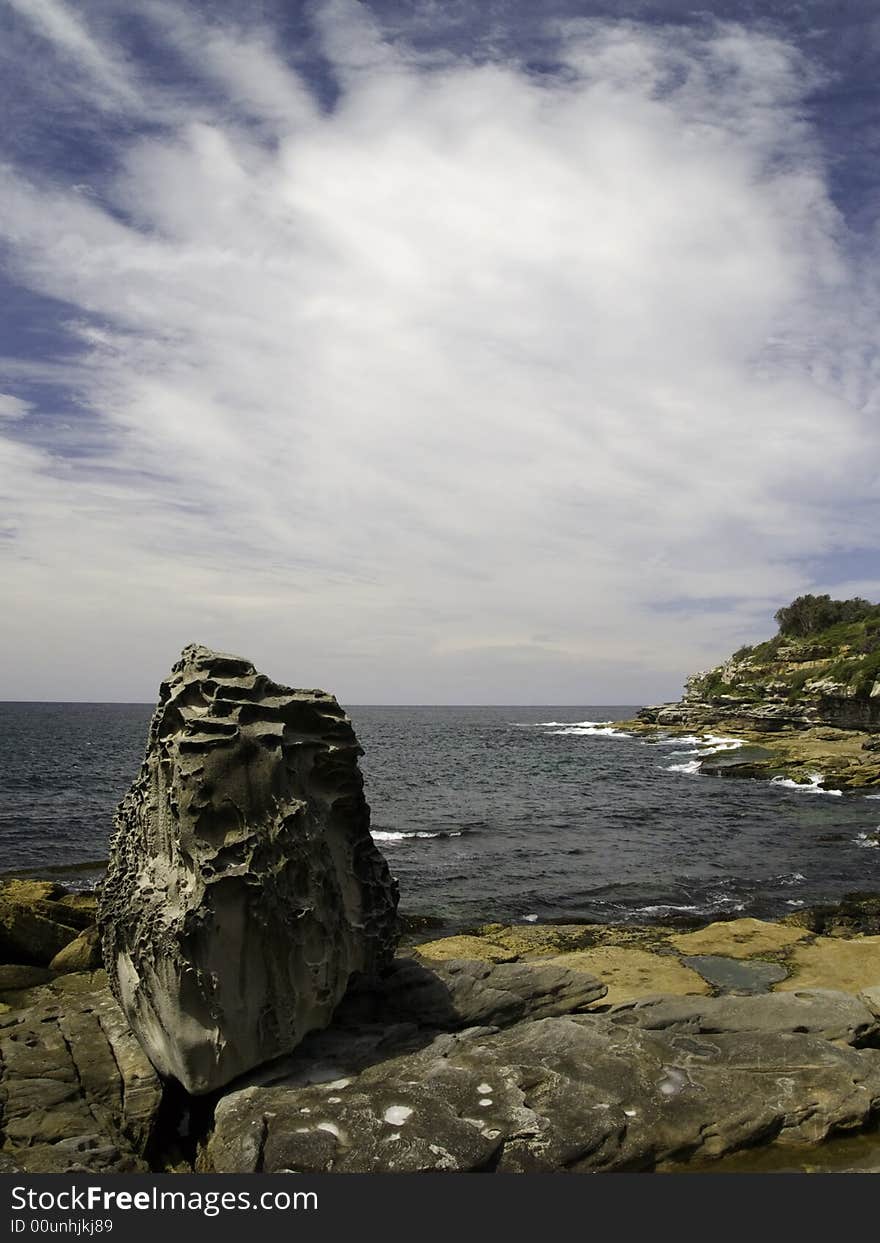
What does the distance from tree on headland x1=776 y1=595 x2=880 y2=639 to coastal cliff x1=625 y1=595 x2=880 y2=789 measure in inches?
5.3

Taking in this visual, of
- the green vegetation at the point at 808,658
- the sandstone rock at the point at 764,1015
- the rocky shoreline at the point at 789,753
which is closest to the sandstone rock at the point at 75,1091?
the sandstone rock at the point at 764,1015

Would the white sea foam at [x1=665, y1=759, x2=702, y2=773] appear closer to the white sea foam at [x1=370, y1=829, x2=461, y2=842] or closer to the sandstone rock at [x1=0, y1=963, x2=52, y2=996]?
the white sea foam at [x1=370, y1=829, x2=461, y2=842]

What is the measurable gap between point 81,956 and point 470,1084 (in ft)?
31.1

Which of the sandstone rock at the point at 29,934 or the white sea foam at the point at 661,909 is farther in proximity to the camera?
the white sea foam at the point at 661,909

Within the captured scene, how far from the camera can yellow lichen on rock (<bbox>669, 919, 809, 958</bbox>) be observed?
53.6ft

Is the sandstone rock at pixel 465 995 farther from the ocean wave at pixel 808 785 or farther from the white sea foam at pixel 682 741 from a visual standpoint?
the white sea foam at pixel 682 741

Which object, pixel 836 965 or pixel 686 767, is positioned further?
pixel 686 767

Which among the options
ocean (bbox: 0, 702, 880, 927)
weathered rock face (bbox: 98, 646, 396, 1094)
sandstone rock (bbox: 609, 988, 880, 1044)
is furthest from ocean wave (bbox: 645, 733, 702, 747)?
weathered rock face (bbox: 98, 646, 396, 1094)

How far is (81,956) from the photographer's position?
14508 millimetres

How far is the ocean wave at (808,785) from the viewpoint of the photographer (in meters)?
43.5

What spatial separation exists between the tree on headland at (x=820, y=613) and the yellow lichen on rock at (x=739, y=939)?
9190 centimetres

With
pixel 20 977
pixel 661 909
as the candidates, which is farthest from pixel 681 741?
pixel 20 977

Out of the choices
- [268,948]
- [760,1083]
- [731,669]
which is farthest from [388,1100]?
[731,669]

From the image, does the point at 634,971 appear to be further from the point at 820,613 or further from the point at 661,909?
the point at 820,613
